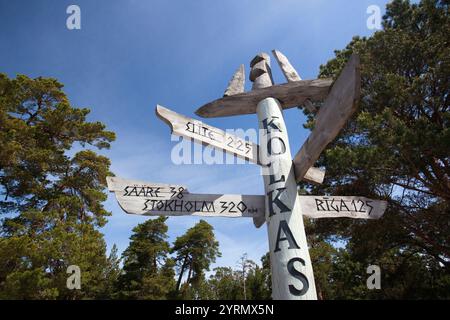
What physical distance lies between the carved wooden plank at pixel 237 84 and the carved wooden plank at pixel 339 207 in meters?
1.50

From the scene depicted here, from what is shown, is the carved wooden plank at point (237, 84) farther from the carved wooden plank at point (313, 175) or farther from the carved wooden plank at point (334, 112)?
the carved wooden plank at point (313, 175)

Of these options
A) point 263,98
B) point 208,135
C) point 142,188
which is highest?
point 263,98

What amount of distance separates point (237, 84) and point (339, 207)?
73.7 inches

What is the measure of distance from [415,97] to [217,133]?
277 inches

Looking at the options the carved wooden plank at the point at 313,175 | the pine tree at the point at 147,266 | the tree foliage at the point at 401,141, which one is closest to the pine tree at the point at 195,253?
the pine tree at the point at 147,266

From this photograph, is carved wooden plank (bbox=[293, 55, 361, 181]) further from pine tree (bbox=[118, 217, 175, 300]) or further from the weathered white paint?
pine tree (bbox=[118, 217, 175, 300])

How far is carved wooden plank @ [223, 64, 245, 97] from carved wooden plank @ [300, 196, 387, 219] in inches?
59.2

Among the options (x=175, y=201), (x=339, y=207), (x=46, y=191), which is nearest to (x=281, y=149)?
(x=339, y=207)

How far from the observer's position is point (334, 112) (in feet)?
7.91

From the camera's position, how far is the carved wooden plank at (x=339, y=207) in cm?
305

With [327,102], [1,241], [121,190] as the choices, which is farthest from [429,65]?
[1,241]

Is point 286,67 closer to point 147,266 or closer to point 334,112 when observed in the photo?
point 334,112

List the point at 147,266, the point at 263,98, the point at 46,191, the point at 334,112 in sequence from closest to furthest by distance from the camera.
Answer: the point at 334,112
the point at 263,98
the point at 46,191
the point at 147,266
